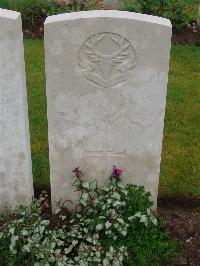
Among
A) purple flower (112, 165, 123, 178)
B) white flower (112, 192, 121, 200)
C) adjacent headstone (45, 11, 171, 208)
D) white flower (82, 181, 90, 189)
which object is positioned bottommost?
white flower (112, 192, 121, 200)

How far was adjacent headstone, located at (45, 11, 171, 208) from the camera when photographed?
3527 millimetres

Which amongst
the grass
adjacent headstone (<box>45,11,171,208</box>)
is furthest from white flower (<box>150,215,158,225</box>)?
the grass

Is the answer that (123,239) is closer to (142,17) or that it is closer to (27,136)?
(27,136)

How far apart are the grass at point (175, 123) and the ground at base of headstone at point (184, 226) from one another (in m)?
0.11

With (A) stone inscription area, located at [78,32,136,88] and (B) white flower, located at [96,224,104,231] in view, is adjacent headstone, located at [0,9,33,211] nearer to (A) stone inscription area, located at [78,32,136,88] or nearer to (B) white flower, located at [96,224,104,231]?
(A) stone inscription area, located at [78,32,136,88]

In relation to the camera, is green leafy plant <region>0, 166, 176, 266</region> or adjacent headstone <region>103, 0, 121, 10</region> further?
adjacent headstone <region>103, 0, 121, 10</region>

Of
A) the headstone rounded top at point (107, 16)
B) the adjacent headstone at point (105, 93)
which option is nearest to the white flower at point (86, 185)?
the adjacent headstone at point (105, 93)

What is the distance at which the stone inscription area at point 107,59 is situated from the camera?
3.56 m

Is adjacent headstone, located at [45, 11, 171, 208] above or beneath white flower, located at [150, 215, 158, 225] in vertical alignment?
above

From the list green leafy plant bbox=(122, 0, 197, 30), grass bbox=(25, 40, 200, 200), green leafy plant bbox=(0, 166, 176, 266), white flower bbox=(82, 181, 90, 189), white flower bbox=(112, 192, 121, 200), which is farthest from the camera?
green leafy plant bbox=(122, 0, 197, 30)

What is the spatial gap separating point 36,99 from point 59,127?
2.58m

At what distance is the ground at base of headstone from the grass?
0.35ft

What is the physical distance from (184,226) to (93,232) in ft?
2.87

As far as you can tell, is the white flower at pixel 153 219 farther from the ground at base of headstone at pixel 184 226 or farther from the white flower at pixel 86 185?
the white flower at pixel 86 185
